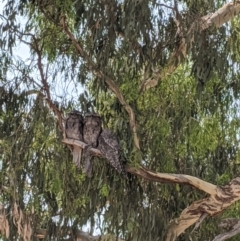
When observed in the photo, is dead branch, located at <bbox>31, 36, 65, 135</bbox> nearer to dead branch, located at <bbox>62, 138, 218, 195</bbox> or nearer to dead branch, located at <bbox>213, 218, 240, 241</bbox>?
dead branch, located at <bbox>62, 138, 218, 195</bbox>

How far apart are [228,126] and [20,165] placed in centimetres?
129

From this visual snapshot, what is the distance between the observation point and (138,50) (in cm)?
A: 307

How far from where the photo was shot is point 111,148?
3.06m

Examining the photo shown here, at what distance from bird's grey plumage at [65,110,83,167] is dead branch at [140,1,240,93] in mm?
393

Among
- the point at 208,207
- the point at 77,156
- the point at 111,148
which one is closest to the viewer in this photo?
the point at 111,148

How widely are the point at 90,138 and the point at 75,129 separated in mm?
99

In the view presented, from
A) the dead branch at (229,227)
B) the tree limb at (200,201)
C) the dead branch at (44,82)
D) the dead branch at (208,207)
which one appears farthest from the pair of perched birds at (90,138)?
→ the dead branch at (229,227)

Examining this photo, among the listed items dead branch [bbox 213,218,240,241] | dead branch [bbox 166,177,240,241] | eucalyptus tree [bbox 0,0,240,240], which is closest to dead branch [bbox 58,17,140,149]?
eucalyptus tree [bbox 0,0,240,240]

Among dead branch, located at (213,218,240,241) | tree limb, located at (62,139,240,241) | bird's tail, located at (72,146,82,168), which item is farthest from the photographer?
dead branch, located at (213,218,240,241)

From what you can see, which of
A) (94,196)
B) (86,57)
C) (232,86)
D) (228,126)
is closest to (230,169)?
(228,126)

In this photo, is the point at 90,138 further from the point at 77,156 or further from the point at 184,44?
the point at 184,44

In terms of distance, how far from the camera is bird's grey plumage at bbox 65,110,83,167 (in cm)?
319

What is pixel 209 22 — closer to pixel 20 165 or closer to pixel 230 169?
pixel 230 169

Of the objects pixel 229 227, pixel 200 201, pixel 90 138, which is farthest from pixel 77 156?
pixel 229 227
